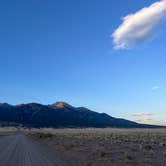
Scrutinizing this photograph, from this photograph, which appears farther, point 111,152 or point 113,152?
point 113,152

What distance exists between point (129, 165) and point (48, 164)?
4.04m

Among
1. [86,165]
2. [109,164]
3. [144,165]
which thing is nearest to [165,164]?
[144,165]

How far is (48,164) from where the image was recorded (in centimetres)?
1819

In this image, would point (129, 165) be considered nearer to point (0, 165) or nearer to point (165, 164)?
point (165, 164)

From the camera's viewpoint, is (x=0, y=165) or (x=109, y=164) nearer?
(x=0, y=165)

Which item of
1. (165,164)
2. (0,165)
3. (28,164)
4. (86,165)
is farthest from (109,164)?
(0,165)

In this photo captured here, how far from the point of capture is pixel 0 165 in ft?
57.8

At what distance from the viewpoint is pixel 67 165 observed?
1781cm

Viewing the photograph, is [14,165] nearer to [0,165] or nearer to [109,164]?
[0,165]

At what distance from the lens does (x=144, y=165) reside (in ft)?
58.1

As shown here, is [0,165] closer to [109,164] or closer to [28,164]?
[28,164]

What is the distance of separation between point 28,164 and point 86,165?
9.64ft

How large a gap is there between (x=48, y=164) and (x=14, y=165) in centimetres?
168

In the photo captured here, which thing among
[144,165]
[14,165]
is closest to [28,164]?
[14,165]
